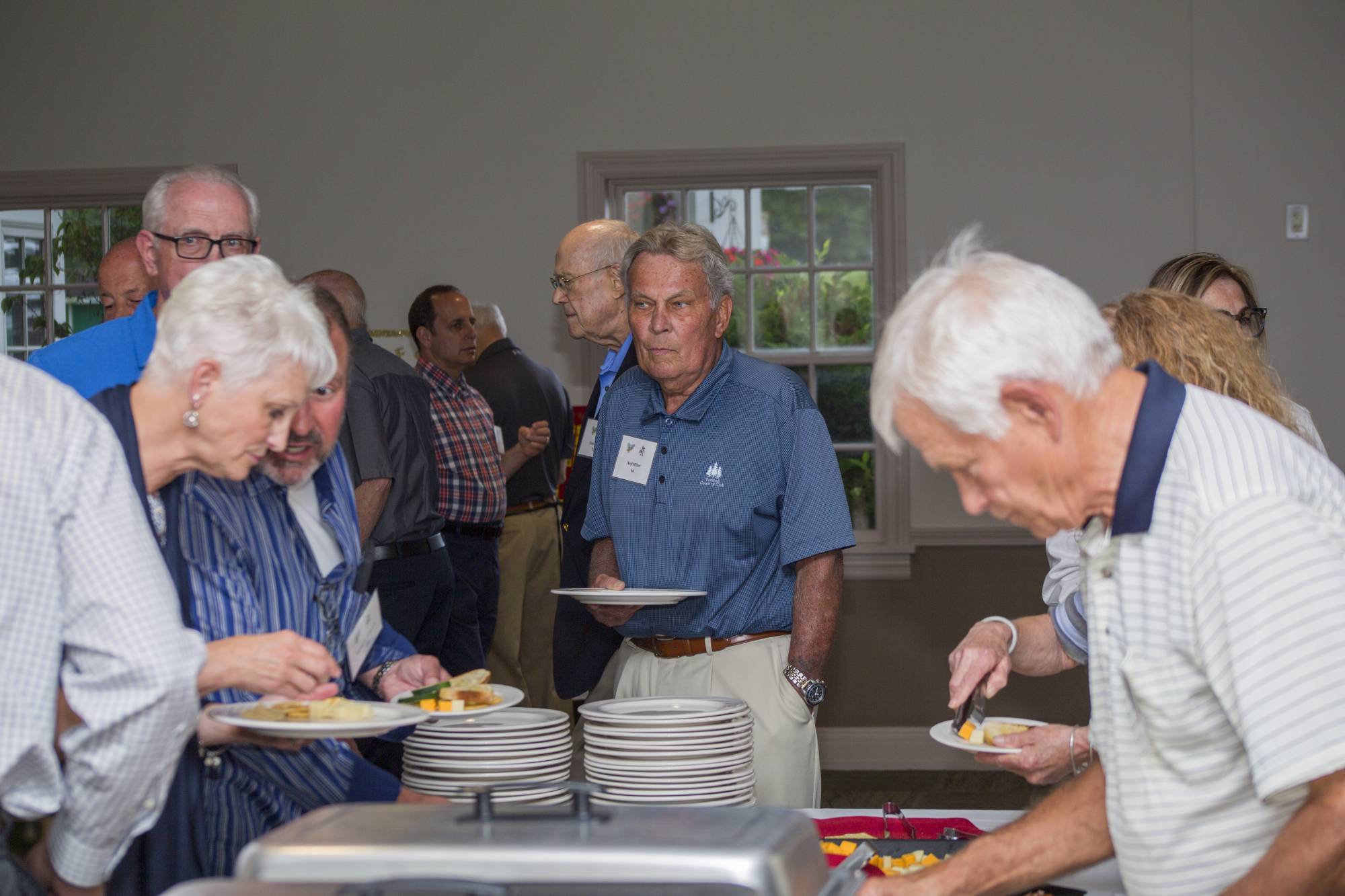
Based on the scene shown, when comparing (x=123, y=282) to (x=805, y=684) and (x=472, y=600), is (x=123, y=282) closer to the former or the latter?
(x=472, y=600)

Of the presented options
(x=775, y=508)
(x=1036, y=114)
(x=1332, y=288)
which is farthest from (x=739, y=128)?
(x=775, y=508)

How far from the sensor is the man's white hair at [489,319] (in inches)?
219

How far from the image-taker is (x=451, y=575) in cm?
385

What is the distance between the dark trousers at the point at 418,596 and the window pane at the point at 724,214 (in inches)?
101

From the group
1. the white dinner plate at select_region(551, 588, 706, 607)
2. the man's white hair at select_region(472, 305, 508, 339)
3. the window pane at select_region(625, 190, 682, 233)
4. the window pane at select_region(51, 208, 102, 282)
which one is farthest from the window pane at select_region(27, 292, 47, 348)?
the white dinner plate at select_region(551, 588, 706, 607)

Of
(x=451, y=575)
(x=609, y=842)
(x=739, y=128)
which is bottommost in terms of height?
(x=451, y=575)

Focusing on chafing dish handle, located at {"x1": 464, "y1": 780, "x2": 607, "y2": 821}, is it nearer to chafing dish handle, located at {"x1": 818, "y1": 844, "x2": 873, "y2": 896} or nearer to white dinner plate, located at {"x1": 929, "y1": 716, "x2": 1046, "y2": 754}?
chafing dish handle, located at {"x1": 818, "y1": 844, "x2": 873, "y2": 896}

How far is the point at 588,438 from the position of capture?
3260 mm

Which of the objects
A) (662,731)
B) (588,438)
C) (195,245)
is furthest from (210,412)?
(588,438)

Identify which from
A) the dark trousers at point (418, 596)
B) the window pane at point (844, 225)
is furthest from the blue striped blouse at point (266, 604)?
the window pane at point (844, 225)

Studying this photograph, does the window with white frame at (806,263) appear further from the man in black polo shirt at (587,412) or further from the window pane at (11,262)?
the window pane at (11,262)

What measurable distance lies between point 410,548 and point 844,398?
2699mm

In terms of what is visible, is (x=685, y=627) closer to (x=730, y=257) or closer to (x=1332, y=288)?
(x=730, y=257)

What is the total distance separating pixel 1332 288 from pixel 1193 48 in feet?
3.83
